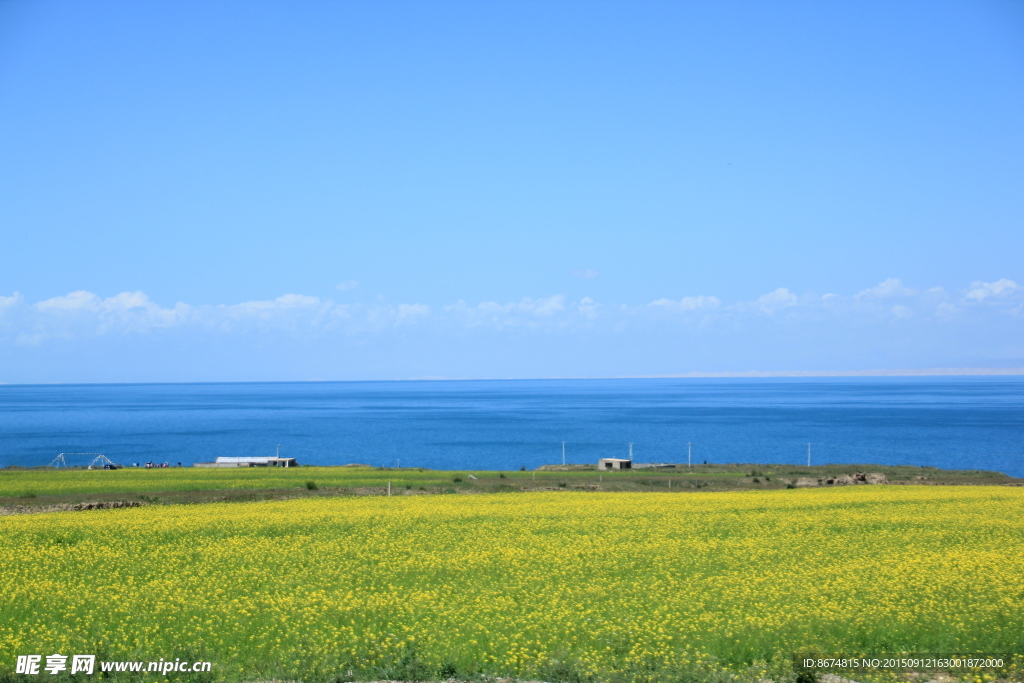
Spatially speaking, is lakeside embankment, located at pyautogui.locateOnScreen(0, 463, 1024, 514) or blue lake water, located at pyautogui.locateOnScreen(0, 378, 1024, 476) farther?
blue lake water, located at pyautogui.locateOnScreen(0, 378, 1024, 476)

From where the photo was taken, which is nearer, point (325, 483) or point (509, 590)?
point (509, 590)

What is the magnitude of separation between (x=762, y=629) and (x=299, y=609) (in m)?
9.56

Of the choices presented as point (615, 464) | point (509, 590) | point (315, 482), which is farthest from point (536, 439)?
point (509, 590)

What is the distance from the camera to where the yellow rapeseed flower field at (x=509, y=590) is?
1433 cm

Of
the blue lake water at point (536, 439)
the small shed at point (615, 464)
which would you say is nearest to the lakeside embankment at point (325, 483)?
the small shed at point (615, 464)

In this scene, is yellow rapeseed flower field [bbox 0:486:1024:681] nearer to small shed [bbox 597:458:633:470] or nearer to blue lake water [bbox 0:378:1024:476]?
A: small shed [bbox 597:458:633:470]

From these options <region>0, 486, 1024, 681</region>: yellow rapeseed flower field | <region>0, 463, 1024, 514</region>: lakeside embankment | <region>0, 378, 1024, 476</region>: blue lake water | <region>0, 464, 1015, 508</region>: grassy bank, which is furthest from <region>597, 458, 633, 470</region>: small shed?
<region>0, 486, 1024, 681</region>: yellow rapeseed flower field

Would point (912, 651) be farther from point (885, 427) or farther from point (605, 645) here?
point (885, 427)

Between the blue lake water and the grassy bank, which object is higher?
the grassy bank

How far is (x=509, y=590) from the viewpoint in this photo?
18.6 meters

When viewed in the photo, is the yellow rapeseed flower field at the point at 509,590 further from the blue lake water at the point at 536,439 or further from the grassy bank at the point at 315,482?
the blue lake water at the point at 536,439

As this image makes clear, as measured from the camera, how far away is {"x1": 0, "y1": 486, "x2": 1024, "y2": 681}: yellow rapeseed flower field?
14328 millimetres

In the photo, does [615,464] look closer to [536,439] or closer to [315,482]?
[315,482]

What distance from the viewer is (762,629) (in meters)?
15.4
